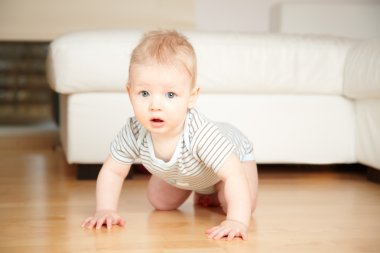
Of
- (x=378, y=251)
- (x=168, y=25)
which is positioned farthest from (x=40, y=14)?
(x=378, y=251)

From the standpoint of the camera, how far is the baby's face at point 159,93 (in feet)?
4.09

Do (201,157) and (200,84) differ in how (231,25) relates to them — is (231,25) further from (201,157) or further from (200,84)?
(201,157)

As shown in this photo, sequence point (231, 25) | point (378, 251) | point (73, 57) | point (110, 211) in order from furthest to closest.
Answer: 1. point (231, 25)
2. point (73, 57)
3. point (110, 211)
4. point (378, 251)

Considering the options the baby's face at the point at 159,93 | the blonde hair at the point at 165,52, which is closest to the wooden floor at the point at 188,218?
the baby's face at the point at 159,93

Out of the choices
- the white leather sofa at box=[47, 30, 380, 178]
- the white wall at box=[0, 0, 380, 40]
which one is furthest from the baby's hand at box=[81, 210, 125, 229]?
the white wall at box=[0, 0, 380, 40]

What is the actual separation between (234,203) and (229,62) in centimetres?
79

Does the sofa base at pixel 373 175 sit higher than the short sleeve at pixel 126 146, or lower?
lower

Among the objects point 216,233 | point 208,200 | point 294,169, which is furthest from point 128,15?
point 216,233

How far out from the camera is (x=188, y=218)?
1458 millimetres

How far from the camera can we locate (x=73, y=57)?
1.92 m

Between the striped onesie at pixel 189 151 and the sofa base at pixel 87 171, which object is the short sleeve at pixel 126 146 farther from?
the sofa base at pixel 87 171

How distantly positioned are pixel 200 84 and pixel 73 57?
407 mm

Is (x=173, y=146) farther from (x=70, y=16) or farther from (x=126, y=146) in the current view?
(x=70, y=16)

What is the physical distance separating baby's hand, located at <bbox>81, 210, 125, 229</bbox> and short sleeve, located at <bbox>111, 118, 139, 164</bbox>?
0.13 m
